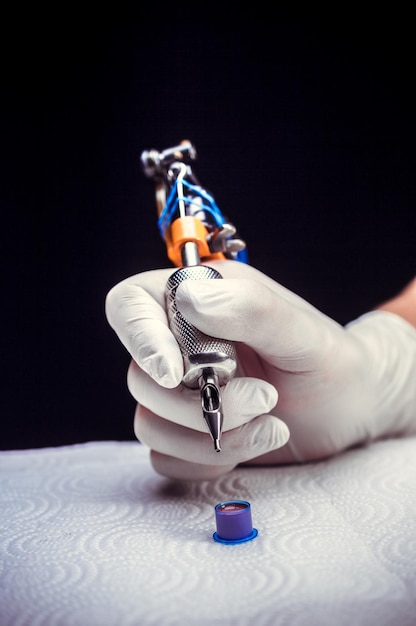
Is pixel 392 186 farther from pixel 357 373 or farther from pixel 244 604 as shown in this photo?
pixel 244 604

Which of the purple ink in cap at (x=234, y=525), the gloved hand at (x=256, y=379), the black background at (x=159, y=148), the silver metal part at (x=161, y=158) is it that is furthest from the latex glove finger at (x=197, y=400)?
the black background at (x=159, y=148)

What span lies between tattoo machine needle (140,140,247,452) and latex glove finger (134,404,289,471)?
3.7 inches

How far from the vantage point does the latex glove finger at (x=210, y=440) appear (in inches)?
25.2

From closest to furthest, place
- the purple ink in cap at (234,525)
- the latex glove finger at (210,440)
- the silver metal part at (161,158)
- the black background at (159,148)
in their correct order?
1. the purple ink in cap at (234,525)
2. the latex glove finger at (210,440)
3. the silver metal part at (161,158)
4. the black background at (159,148)

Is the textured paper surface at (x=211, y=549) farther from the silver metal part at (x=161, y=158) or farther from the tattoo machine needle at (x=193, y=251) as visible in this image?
the silver metal part at (x=161, y=158)

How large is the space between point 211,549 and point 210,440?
0.15 m

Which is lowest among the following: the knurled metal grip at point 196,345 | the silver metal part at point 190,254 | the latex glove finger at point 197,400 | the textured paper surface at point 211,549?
the textured paper surface at point 211,549

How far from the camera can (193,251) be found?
651 millimetres

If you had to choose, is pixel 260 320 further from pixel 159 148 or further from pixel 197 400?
pixel 159 148

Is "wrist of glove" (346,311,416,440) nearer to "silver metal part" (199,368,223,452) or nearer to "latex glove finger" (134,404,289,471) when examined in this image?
"latex glove finger" (134,404,289,471)

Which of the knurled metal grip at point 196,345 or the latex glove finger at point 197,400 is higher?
the knurled metal grip at point 196,345

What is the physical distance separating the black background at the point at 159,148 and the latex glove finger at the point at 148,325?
45cm

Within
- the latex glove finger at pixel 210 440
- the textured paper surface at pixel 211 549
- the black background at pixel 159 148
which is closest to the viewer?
the textured paper surface at pixel 211 549

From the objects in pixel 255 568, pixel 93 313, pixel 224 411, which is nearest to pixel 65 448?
pixel 93 313
